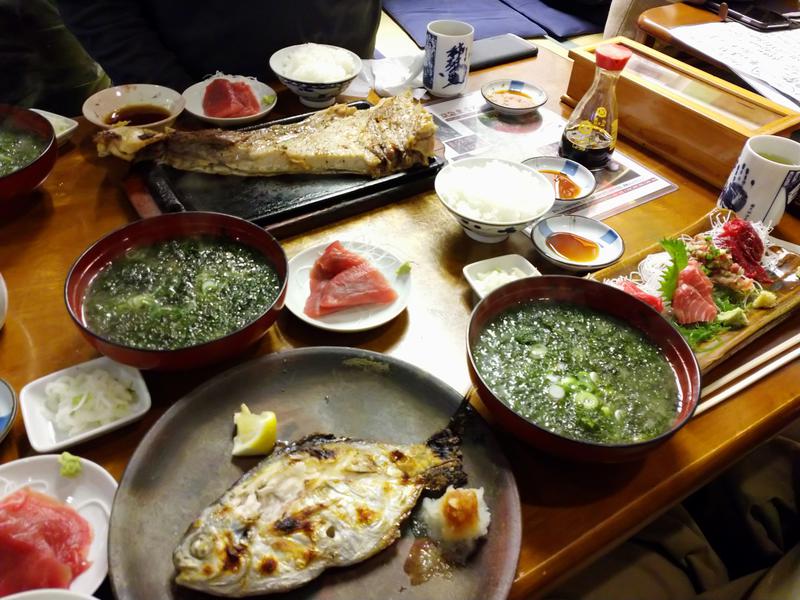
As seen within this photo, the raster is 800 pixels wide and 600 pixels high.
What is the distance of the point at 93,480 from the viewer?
1.21 meters

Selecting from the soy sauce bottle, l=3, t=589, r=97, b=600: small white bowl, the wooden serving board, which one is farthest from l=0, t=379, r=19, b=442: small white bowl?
the soy sauce bottle

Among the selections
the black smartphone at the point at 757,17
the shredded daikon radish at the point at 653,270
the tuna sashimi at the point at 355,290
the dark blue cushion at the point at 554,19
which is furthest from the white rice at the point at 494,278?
the dark blue cushion at the point at 554,19

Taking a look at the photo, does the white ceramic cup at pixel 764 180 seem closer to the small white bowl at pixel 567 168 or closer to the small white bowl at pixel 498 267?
the small white bowl at pixel 567 168

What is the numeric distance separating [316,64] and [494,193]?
4.04 feet

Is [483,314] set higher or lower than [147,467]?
higher

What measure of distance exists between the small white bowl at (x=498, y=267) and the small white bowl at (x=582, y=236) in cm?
10

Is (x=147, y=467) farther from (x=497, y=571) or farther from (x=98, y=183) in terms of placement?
(x=98, y=183)

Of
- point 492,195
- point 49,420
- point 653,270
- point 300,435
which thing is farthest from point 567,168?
point 49,420

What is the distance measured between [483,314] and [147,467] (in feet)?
2.85

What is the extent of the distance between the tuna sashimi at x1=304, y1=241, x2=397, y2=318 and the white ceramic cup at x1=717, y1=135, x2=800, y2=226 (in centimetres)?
140

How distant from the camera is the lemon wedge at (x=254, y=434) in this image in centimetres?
124

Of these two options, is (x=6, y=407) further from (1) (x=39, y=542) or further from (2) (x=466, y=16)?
(2) (x=466, y=16)

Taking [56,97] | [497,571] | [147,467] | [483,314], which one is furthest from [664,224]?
[56,97]

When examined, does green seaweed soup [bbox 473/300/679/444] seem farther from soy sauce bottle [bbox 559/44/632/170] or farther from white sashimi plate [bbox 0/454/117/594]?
soy sauce bottle [bbox 559/44/632/170]
